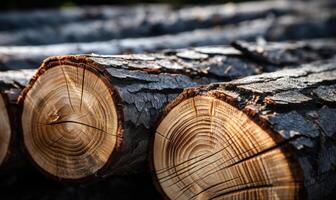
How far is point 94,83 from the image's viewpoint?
2.01m

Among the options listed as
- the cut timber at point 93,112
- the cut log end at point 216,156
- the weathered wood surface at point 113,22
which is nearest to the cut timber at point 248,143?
the cut log end at point 216,156

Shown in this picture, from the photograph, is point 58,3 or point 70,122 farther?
point 58,3

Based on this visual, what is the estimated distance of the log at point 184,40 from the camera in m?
3.34

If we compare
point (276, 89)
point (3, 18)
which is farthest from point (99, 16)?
point (276, 89)

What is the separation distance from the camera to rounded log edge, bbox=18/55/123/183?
6.42 ft

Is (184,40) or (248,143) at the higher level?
(184,40)

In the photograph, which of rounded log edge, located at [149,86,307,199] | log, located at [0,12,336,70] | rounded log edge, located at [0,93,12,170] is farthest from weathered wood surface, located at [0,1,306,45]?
rounded log edge, located at [149,86,307,199]

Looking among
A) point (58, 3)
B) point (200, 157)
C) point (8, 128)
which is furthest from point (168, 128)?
point (58, 3)

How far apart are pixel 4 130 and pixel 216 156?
1.11 m

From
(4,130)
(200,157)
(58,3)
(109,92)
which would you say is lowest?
(200,157)

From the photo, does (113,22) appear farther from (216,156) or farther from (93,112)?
(216,156)

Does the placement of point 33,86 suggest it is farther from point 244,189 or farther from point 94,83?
point 244,189

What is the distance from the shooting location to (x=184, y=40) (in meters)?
4.38

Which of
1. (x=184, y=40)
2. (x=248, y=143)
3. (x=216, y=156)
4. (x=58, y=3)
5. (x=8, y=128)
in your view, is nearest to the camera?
(x=248, y=143)
